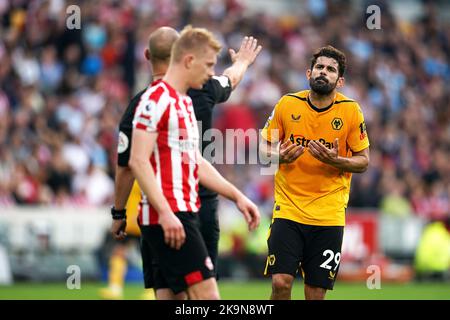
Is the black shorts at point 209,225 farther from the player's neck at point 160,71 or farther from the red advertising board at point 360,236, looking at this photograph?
the red advertising board at point 360,236

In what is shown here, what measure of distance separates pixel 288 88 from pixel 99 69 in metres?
4.84

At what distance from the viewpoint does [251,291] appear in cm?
1577

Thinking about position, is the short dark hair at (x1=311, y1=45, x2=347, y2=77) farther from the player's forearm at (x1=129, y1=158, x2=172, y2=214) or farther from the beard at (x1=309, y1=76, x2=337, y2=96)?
the player's forearm at (x1=129, y1=158, x2=172, y2=214)

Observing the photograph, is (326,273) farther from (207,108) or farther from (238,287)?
(238,287)

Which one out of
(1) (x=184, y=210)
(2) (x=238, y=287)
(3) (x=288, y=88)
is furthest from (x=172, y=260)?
(3) (x=288, y=88)

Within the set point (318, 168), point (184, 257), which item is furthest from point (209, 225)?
point (184, 257)

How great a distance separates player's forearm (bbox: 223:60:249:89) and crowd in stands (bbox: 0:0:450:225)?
7.68 metres

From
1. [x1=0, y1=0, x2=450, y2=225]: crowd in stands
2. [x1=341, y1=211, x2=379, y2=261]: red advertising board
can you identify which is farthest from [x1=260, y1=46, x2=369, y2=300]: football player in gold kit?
[x1=341, y1=211, x2=379, y2=261]: red advertising board

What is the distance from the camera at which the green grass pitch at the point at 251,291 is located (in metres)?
14.1

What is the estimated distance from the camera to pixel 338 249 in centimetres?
914

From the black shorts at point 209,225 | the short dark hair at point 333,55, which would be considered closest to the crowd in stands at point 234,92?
the black shorts at point 209,225

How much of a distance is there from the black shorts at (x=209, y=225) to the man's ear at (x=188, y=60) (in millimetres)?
2068

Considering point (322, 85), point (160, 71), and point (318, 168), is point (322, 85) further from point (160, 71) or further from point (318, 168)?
point (160, 71)

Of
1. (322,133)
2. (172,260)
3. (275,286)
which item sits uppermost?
(322,133)
